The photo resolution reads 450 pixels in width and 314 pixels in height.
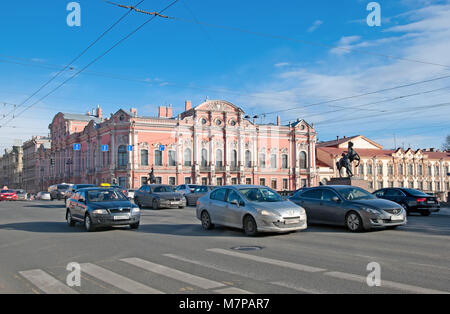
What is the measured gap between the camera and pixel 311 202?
15.2m

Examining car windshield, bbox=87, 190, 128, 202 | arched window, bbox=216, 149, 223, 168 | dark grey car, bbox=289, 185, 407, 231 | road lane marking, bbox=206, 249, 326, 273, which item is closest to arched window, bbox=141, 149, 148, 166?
arched window, bbox=216, 149, 223, 168

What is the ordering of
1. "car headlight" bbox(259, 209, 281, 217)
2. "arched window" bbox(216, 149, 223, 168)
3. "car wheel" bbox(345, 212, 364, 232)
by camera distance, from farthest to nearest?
"arched window" bbox(216, 149, 223, 168)
"car wheel" bbox(345, 212, 364, 232)
"car headlight" bbox(259, 209, 281, 217)

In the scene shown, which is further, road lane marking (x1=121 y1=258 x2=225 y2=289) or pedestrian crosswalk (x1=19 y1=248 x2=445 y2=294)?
road lane marking (x1=121 y1=258 x2=225 y2=289)

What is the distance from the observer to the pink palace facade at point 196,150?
6050 centimetres

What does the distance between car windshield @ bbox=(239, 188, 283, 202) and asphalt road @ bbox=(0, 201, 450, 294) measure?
44.3 inches

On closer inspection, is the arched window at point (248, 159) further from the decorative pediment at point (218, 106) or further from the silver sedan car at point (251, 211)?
the silver sedan car at point (251, 211)

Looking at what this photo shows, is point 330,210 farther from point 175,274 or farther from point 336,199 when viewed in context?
point 175,274

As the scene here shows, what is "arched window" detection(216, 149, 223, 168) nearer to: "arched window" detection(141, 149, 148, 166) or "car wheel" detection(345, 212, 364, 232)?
"arched window" detection(141, 149, 148, 166)

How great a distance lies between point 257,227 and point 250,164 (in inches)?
2163

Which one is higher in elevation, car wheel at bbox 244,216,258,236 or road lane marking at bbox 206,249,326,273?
car wheel at bbox 244,216,258,236

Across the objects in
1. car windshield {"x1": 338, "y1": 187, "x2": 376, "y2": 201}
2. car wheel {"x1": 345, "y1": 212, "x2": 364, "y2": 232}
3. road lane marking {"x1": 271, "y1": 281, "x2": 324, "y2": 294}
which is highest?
car windshield {"x1": 338, "y1": 187, "x2": 376, "y2": 201}

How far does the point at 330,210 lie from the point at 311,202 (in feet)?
3.10

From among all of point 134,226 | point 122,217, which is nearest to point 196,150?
point 134,226

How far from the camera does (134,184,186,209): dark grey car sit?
1020 inches
